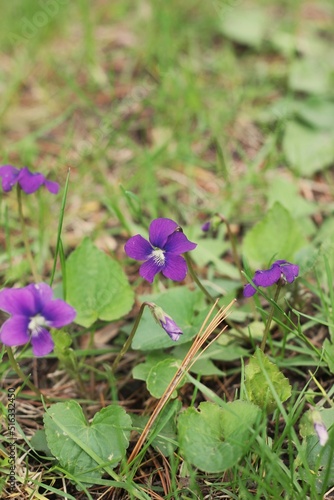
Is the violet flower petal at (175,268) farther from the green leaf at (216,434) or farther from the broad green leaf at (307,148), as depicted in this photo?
the broad green leaf at (307,148)

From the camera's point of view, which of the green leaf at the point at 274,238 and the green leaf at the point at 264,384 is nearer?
the green leaf at the point at 264,384

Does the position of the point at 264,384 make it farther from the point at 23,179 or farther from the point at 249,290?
the point at 23,179

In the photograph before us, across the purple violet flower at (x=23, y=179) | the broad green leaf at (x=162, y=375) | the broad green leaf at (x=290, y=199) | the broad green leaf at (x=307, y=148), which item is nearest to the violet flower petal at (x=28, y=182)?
the purple violet flower at (x=23, y=179)

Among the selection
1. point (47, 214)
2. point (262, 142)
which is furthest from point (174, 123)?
point (47, 214)

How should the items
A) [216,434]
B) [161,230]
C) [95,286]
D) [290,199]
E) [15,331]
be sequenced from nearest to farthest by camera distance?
[15,331], [216,434], [161,230], [95,286], [290,199]

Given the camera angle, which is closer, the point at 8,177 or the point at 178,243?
the point at 178,243

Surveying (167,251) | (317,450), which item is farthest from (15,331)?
(317,450)

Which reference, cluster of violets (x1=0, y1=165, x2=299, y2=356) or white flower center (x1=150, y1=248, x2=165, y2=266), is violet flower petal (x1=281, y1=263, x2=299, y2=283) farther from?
white flower center (x1=150, y1=248, x2=165, y2=266)
